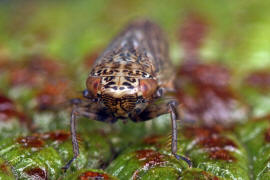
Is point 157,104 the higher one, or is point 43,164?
point 157,104

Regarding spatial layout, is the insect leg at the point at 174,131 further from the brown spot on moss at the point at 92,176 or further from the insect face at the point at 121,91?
the brown spot on moss at the point at 92,176

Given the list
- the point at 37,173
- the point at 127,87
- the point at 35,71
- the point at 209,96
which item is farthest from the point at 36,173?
the point at 209,96

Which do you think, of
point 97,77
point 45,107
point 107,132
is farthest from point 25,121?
point 97,77

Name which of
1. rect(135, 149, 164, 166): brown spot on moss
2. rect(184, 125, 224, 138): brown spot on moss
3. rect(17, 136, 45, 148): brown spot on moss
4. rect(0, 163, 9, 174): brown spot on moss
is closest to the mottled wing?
rect(184, 125, 224, 138): brown spot on moss

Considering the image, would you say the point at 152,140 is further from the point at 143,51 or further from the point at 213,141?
the point at 143,51

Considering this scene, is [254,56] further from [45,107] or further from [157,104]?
[45,107]

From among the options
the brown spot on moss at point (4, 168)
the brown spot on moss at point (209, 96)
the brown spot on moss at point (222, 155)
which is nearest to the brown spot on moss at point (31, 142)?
the brown spot on moss at point (4, 168)
